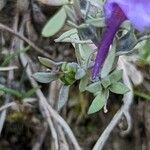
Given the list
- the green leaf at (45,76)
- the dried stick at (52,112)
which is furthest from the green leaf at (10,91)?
the green leaf at (45,76)

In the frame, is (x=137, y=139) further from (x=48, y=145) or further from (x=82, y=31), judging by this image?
(x=82, y=31)

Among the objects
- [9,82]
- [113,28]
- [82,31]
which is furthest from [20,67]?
[113,28]

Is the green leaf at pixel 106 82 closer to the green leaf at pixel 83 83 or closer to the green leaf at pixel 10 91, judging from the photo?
the green leaf at pixel 83 83

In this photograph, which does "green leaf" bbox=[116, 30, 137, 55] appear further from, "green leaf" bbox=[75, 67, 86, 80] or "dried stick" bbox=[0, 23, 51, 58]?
"dried stick" bbox=[0, 23, 51, 58]

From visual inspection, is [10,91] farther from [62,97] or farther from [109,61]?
[109,61]

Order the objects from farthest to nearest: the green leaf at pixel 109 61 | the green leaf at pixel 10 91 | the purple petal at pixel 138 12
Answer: the green leaf at pixel 10 91, the green leaf at pixel 109 61, the purple petal at pixel 138 12

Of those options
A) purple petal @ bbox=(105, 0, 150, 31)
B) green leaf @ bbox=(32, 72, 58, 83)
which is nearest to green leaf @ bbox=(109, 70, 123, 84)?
green leaf @ bbox=(32, 72, 58, 83)
